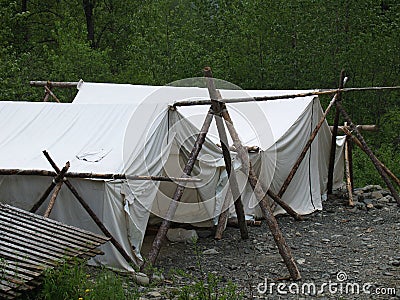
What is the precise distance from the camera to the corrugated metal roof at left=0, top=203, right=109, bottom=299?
5.11 meters

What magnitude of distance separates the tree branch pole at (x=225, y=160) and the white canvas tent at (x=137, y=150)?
16.2 inches

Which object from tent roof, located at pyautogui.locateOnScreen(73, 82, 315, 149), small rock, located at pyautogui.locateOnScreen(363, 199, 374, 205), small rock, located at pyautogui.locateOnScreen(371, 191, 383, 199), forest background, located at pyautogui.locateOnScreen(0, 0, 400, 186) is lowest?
small rock, located at pyautogui.locateOnScreen(363, 199, 374, 205)

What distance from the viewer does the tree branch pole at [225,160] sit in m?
8.52

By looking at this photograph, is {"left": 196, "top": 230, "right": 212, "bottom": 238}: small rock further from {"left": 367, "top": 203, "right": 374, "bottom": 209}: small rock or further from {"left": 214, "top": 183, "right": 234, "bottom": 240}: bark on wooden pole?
{"left": 367, "top": 203, "right": 374, "bottom": 209}: small rock

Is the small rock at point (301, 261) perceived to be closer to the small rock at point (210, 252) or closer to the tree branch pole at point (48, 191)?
the small rock at point (210, 252)

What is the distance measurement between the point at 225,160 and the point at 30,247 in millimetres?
3805

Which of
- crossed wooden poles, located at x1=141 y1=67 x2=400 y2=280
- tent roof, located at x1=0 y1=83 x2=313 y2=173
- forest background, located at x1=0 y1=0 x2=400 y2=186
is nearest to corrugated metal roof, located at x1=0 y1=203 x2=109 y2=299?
crossed wooden poles, located at x1=141 y1=67 x2=400 y2=280

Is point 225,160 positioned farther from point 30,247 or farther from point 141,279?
→ point 30,247

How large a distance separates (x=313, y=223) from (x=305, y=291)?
12.0 ft

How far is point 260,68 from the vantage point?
1644 centimetres

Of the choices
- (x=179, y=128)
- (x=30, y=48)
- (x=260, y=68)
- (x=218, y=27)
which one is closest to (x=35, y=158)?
(x=179, y=128)

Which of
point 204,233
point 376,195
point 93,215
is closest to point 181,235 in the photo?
point 204,233

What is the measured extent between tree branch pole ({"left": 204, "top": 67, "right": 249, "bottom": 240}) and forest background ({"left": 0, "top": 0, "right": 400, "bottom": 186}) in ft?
18.3

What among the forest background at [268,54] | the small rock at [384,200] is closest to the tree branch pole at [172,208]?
the small rock at [384,200]
